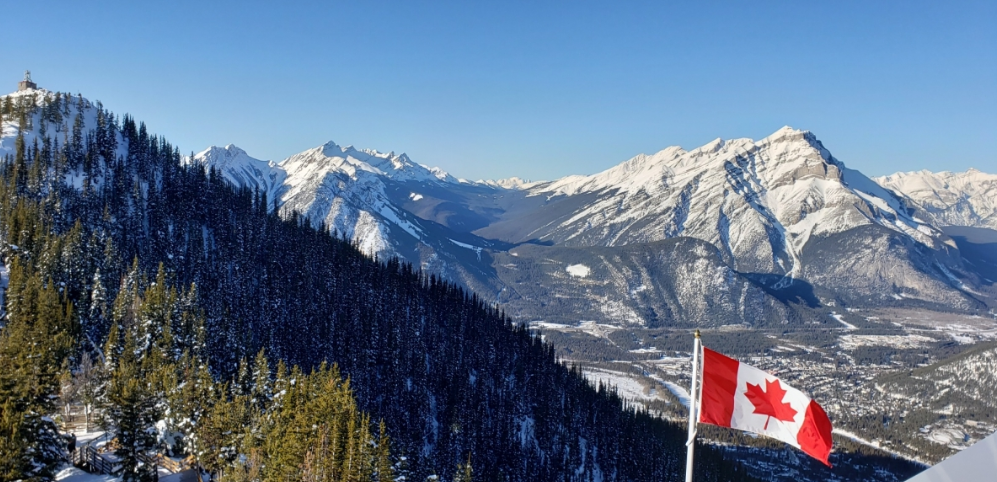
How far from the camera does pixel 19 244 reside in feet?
330

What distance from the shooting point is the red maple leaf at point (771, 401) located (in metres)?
20.4

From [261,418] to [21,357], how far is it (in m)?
21.0

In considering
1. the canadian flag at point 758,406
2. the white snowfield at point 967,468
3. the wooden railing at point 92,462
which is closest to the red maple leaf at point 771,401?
the canadian flag at point 758,406

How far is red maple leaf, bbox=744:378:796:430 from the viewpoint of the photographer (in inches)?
802

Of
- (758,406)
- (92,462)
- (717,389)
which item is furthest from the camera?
(92,462)

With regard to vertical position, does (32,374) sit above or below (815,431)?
below

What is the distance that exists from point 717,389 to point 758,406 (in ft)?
4.77

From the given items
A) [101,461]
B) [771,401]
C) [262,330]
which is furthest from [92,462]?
[262,330]

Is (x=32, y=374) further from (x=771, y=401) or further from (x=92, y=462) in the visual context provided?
(x=771, y=401)

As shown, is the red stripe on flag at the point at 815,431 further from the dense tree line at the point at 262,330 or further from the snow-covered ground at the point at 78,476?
the snow-covered ground at the point at 78,476

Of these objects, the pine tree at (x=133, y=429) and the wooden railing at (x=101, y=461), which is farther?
the wooden railing at (x=101, y=461)

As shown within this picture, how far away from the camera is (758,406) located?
21.0 metres

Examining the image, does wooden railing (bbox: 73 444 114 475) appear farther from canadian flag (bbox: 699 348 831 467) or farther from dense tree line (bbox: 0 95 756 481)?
canadian flag (bbox: 699 348 831 467)

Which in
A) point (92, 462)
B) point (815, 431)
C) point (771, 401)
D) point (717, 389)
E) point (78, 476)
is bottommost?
point (78, 476)
